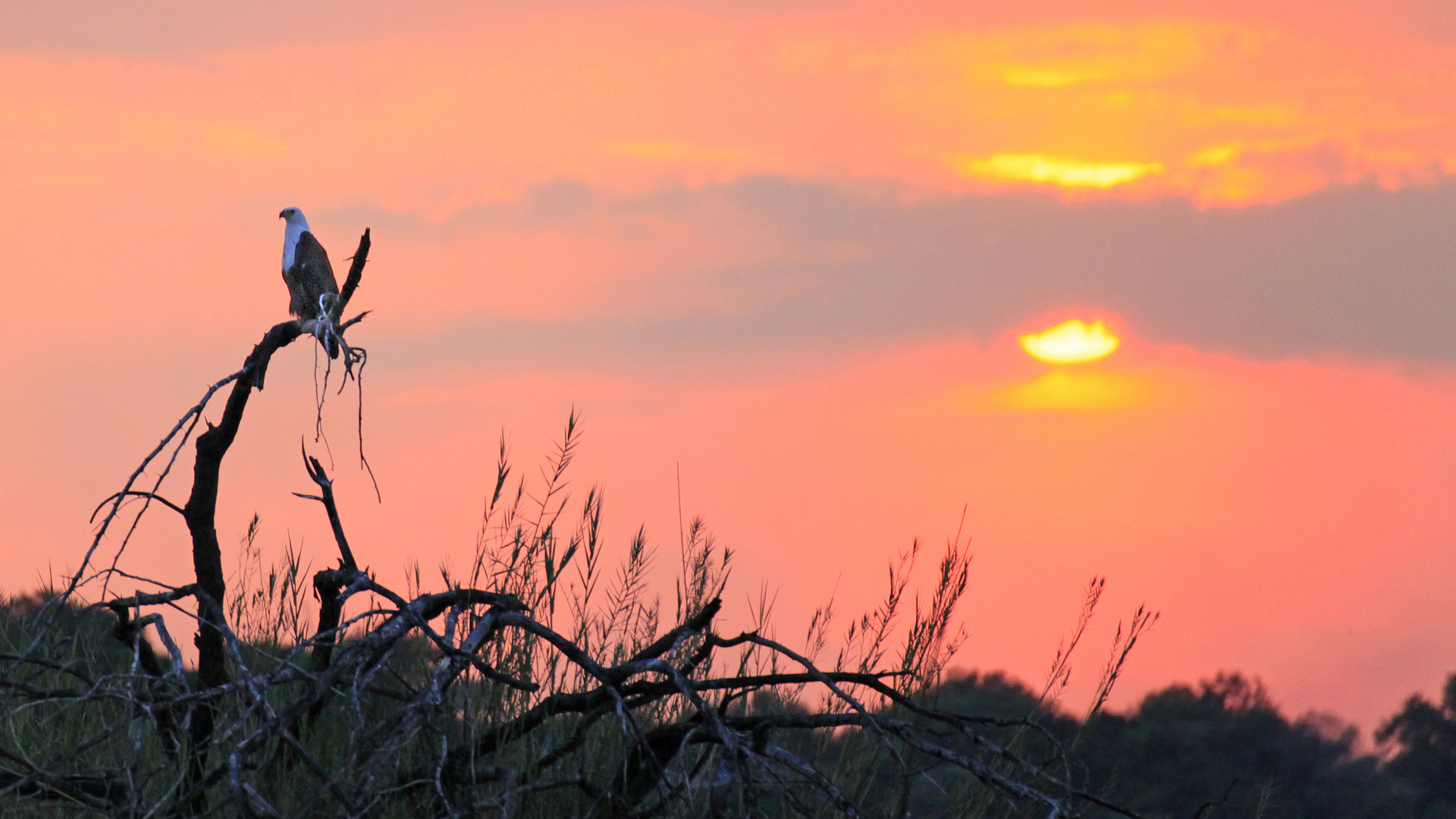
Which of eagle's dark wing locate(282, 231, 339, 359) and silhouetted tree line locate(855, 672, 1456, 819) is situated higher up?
eagle's dark wing locate(282, 231, 339, 359)

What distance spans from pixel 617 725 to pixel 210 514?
3.96ft

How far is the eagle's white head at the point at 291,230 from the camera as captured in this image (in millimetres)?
4812

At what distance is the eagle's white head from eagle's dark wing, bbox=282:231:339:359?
0.04m

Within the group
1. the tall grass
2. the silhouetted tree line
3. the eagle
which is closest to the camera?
the tall grass

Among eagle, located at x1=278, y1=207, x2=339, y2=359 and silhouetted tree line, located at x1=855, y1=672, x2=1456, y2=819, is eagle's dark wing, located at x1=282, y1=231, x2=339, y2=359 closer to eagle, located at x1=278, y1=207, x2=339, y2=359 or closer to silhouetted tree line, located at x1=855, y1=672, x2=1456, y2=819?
eagle, located at x1=278, y1=207, x2=339, y2=359

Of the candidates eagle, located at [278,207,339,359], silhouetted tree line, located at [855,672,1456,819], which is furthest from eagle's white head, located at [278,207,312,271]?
silhouetted tree line, located at [855,672,1456,819]

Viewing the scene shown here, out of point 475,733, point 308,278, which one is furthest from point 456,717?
point 308,278

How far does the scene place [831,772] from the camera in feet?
12.4

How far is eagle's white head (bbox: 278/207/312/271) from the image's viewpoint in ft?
15.8

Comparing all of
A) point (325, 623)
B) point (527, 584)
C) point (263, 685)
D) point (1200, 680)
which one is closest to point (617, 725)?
point (527, 584)

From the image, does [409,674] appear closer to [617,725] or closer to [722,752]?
[617,725]

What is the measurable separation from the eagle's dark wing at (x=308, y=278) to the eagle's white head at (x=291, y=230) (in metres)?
0.04

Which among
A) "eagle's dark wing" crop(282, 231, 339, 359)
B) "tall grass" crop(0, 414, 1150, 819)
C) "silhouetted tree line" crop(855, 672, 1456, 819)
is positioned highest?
"eagle's dark wing" crop(282, 231, 339, 359)

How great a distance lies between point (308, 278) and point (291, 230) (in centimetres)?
85
